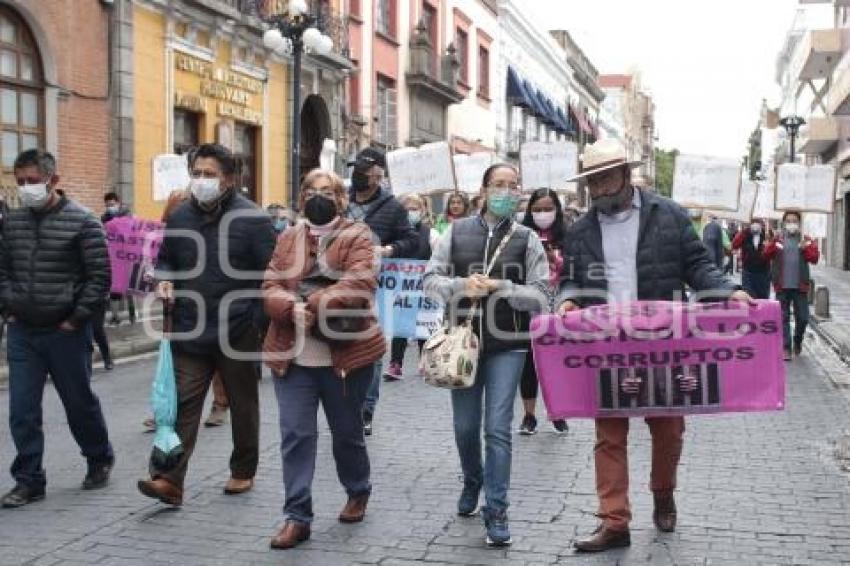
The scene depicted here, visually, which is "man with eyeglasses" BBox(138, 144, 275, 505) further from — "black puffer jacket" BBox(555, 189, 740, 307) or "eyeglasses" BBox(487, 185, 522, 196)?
"black puffer jacket" BBox(555, 189, 740, 307)

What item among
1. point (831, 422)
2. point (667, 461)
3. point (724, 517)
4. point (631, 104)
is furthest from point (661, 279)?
point (631, 104)

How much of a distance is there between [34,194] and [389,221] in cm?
247

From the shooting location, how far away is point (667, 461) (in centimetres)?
525

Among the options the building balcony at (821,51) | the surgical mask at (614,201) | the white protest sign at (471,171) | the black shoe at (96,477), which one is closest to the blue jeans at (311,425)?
the surgical mask at (614,201)

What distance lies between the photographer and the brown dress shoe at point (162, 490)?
548cm

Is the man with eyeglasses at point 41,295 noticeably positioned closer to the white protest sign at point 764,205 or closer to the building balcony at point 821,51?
the white protest sign at point 764,205

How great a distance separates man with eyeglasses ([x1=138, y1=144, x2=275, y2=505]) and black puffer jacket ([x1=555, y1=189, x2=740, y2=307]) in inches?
68.4

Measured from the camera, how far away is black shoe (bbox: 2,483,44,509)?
5.75 meters

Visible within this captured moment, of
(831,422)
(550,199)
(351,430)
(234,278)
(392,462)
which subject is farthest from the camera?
(831,422)

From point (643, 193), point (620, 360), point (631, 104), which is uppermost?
point (631, 104)

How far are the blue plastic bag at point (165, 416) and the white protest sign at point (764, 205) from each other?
35.9ft

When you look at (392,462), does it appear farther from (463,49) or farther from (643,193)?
(463,49)

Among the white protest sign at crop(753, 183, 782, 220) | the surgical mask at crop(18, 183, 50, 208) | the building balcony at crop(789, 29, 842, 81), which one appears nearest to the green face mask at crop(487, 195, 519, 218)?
the surgical mask at crop(18, 183, 50, 208)

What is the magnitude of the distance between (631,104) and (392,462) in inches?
4098
